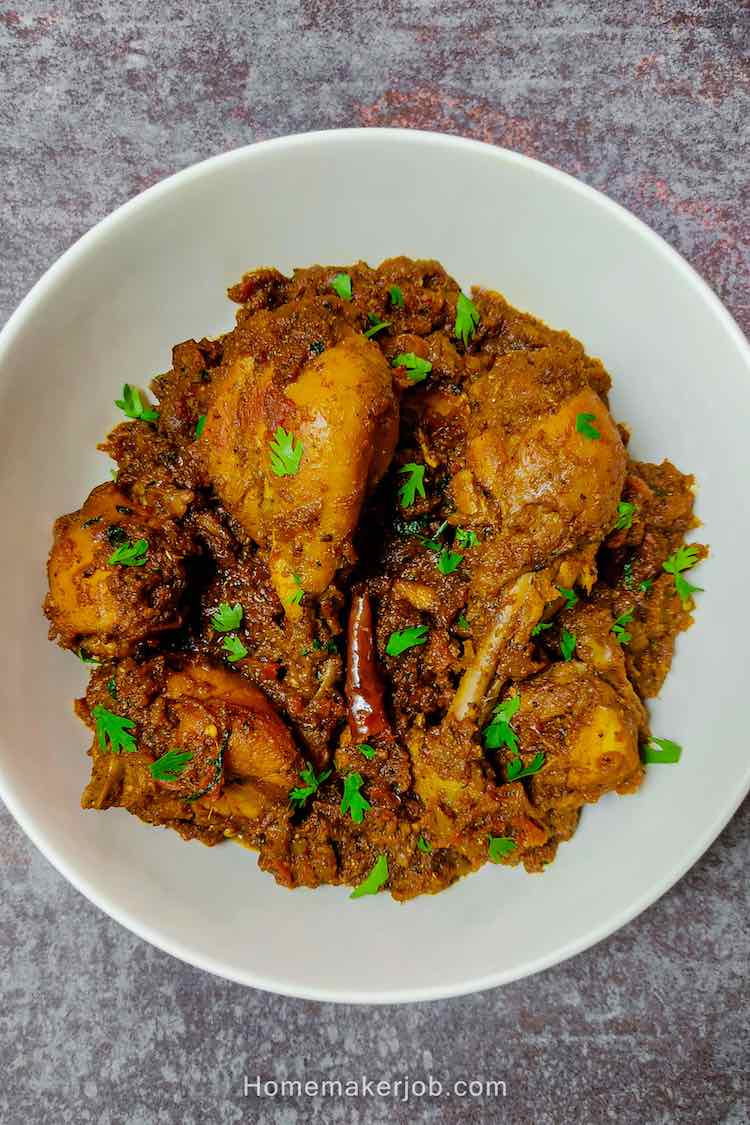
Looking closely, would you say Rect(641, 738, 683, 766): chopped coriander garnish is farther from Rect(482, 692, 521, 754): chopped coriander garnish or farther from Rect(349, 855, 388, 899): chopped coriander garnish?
Rect(349, 855, 388, 899): chopped coriander garnish

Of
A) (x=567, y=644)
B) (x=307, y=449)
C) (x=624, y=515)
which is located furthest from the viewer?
(x=567, y=644)

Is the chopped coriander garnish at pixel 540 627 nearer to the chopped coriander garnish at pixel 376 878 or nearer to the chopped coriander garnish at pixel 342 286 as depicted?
the chopped coriander garnish at pixel 376 878

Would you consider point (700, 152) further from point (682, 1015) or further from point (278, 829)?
point (682, 1015)

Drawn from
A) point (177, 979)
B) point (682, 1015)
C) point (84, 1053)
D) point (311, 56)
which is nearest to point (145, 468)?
point (311, 56)

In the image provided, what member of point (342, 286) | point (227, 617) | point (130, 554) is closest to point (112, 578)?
point (130, 554)

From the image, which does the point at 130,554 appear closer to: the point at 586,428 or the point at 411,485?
the point at 411,485

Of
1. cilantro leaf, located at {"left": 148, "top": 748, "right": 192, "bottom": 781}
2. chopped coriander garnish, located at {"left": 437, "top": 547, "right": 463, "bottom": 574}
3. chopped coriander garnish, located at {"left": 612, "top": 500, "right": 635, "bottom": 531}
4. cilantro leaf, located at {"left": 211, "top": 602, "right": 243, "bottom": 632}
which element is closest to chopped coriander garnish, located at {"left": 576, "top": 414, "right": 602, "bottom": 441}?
chopped coriander garnish, located at {"left": 612, "top": 500, "right": 635, "bottom": 531}

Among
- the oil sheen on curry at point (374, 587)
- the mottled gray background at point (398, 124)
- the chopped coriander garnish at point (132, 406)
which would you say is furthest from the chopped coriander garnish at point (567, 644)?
the chopped coriander garnish at point (132, 406)
